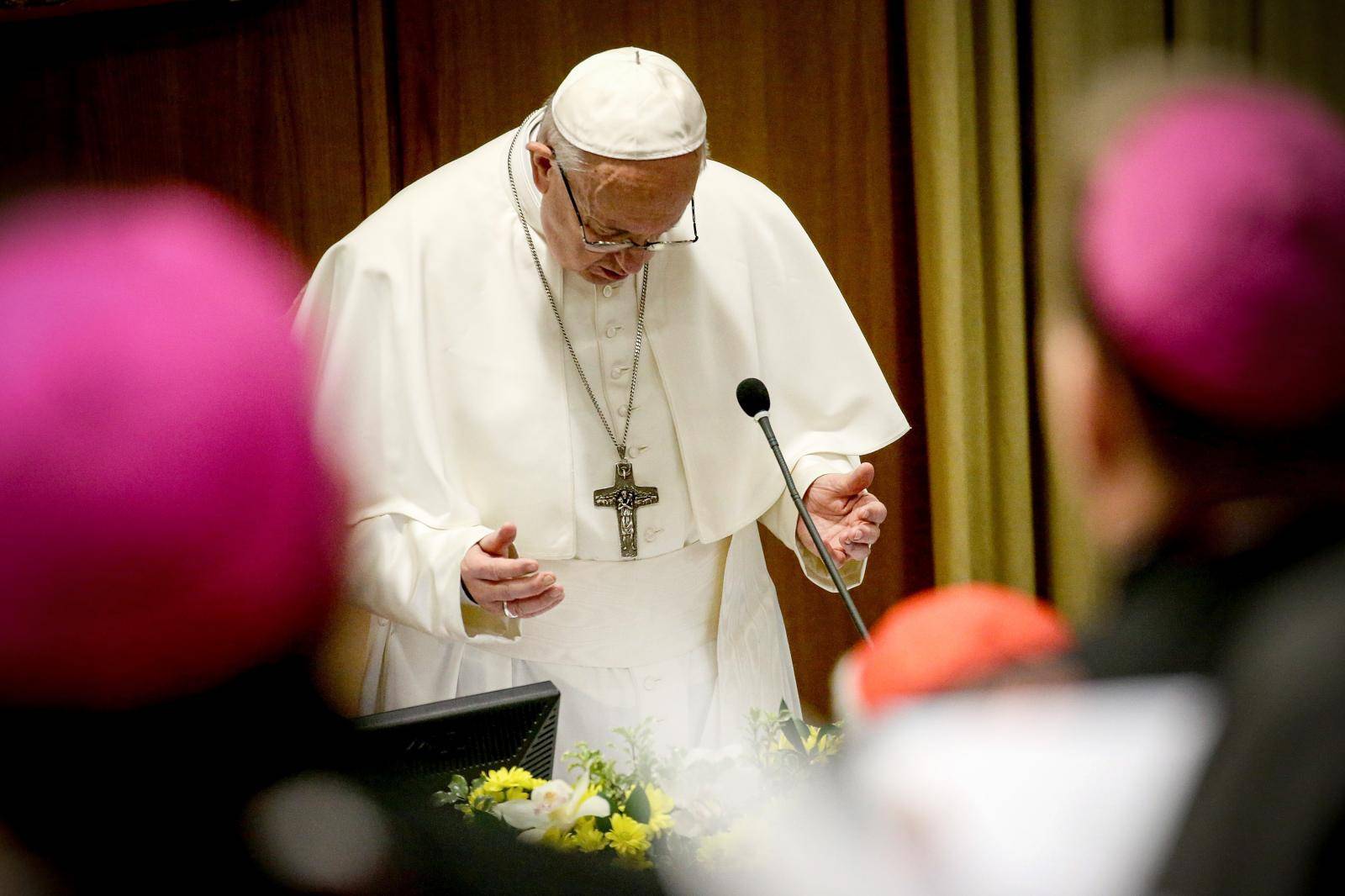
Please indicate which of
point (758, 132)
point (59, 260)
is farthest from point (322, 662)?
point (758, 132)

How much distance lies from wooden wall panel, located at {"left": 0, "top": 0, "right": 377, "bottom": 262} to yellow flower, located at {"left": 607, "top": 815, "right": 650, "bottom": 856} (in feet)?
9.31

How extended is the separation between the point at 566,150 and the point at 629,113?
142mm

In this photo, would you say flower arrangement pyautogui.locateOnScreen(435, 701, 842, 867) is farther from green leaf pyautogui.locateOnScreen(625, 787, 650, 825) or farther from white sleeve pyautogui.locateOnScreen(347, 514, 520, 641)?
white sleeve pyautogui.locateOnScreen(347, 514, 520, 641)

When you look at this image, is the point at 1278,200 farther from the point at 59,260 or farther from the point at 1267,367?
the point at 59,260

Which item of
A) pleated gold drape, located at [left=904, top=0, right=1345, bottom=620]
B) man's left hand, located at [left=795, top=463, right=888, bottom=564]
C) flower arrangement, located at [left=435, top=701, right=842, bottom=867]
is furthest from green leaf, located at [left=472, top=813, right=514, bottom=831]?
pleated gold drape, located at [left=904, top=0, right=1345, bottom=620]

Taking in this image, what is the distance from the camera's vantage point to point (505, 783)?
1.63 m

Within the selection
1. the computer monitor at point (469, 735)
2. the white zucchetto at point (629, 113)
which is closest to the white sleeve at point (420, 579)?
the computer monitor at point (469, 735)

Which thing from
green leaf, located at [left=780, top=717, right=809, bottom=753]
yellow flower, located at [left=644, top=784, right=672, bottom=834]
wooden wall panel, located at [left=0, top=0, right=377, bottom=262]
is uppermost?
wooden wall panel, located at [left=0, top=0, right=377, bottom=262]

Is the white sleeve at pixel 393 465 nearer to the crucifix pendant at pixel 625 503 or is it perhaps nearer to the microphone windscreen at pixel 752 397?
the crucifix pendant at pixel 625 503

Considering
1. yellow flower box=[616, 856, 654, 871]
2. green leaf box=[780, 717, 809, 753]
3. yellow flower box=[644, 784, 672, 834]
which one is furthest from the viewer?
green leaf box=[780, 717, 809, 753]

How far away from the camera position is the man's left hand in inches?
92.1

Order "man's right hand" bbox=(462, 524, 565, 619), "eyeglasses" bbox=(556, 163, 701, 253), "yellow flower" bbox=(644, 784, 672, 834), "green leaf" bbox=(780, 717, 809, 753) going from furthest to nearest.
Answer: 1. "eyeglasses" bbox=(556, 163, 701, 253)
2. "man's right hand" bbox=(462, 524, 565, 619)
3. "green leaf" bbox=(780, 717, 809, 753)
4. "yellow flower" bbox=(644, 784, 672, 834)

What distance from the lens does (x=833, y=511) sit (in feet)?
7.95

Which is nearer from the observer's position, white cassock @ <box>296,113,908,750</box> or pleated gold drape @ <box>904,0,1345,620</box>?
white cassock @ <box>296,113,908,750</box>
